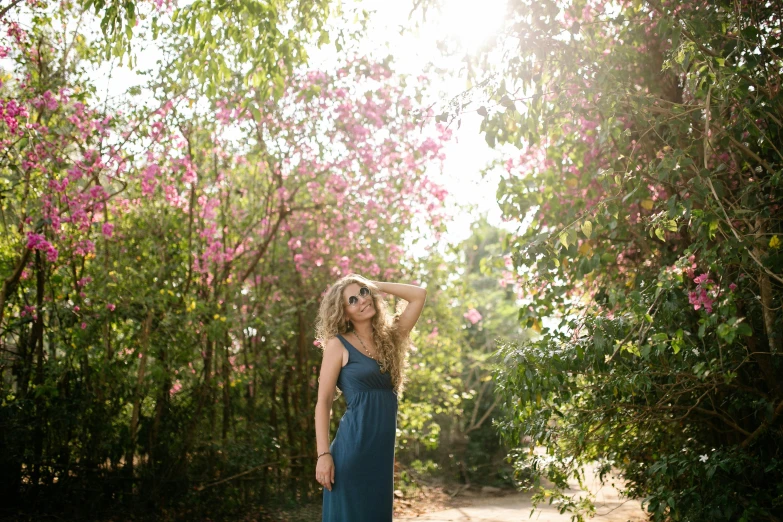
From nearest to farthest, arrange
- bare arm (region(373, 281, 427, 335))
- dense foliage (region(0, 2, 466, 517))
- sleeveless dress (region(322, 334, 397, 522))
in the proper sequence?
sleeveless dress (region(322, 334, 397, 522)) < bare arm (region(373, 281, 427, 335)) < dense foliage (region(0, 2, 466, 517))

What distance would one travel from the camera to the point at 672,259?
Result: 5336 millimetres

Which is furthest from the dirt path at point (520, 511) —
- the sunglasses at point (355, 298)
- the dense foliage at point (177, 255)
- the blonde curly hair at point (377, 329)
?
the sunglasses at point (355, 298)

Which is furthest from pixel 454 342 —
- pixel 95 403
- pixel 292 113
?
pixel 95 403

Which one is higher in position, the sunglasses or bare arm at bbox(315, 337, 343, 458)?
the sunglasses

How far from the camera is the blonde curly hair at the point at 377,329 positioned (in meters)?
3.78

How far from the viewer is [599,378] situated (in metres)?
4.79

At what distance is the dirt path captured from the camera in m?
7.45

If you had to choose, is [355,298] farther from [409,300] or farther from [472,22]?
[472,22]

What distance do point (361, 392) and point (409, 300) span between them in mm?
584

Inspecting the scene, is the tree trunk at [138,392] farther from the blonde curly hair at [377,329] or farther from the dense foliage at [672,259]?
the dense foliage at [672,259]

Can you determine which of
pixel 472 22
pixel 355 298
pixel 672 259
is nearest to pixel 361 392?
pixel 355 298

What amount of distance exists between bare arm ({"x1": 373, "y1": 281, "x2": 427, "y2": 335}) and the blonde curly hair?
0.05 meters

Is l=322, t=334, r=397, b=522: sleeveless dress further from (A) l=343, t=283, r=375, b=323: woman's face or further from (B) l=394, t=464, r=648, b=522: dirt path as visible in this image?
(B) l=394, t=464, r=648, b=522: dirt path

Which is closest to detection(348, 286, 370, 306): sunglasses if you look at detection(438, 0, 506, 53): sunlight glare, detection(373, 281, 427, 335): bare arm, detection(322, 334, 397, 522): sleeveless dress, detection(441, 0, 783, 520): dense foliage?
detection(373, 281, 427, 335): bare arm
